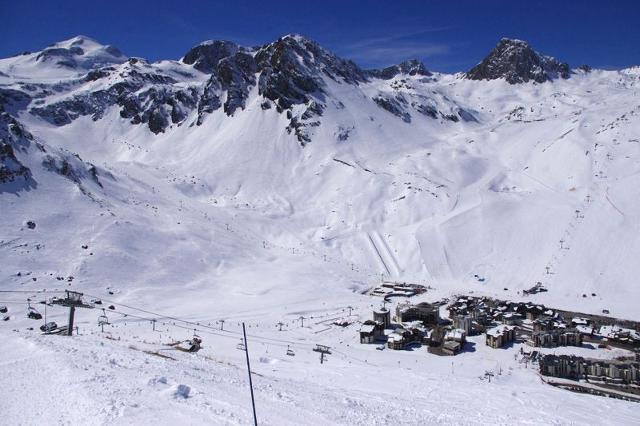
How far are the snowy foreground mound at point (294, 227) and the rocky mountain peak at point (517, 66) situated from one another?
36.7 ft

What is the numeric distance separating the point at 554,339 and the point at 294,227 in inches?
1920

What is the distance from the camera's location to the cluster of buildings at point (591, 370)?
34406mm

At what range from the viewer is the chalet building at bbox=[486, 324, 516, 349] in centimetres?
4209

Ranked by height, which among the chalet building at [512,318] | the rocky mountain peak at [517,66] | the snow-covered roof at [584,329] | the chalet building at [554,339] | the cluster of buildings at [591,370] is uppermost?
the rocky mountain peak at [517,66]

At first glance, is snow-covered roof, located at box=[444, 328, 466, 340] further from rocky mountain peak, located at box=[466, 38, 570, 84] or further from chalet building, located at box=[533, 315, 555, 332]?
rocky mountain peak, located at box=[466, 38, 570, 84]

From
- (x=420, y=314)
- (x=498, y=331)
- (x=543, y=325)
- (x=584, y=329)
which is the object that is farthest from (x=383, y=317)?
(x=584, y=329)

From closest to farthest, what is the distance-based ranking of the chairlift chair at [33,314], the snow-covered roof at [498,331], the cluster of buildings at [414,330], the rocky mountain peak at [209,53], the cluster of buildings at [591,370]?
1. the cluster of buildings at [591,370]
2. the chairlift chair at [33,314]
3. the cluster of buildings at [414,330]
4. the snow-covered roof at [498,331]
5. the rocky mountain peak at [209,53]

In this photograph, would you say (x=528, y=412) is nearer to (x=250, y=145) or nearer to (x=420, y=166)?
(x=420, y=166)

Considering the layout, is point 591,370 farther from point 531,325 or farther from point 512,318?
point 512,318

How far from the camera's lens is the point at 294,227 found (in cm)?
8362

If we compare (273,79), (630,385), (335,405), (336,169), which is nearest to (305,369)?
(335,405)

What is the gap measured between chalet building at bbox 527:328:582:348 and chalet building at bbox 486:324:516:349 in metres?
1.64

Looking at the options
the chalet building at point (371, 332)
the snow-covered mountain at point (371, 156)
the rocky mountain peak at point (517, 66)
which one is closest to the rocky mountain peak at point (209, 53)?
the snow-covered mountain at point (371, 156)

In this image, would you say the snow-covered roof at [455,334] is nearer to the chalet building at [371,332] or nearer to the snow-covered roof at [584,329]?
the chalet building at [371,332]
